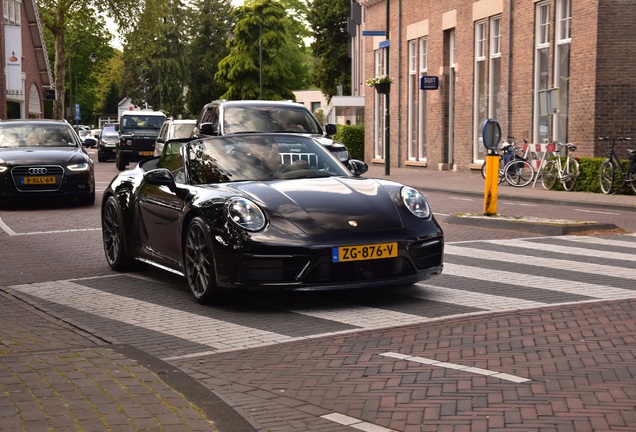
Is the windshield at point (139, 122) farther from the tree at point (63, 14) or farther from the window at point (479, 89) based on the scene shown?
the tree at point (63, 14)

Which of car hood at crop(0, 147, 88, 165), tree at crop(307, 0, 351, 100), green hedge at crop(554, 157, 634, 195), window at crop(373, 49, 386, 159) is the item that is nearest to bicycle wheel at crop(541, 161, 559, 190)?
green hedge at crop(554, 157, 634, 195)

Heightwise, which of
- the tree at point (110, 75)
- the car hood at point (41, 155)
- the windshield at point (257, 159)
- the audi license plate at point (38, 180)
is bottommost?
the audi license plate at point (38, 180)

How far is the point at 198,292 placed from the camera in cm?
852

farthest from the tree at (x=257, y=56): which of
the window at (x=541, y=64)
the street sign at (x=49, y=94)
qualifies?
the window at (x=541, y=64)

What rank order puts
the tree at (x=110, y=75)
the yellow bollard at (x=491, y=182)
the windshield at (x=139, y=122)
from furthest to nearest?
the tree at (x=110, y=75)
the windshield at (x=139, y=122)
the yellow bollard at (x=491, y=182)

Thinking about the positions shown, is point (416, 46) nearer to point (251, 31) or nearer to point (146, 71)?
point (251, 31)

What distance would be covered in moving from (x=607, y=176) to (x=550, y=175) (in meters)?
2.23

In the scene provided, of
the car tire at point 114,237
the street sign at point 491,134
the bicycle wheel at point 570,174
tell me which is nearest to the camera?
the car tire at point 114,237

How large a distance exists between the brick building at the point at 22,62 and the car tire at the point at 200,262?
4661cm

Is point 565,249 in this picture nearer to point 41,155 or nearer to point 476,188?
point 41,155

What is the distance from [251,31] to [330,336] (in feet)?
279

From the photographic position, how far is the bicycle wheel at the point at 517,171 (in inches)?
1011

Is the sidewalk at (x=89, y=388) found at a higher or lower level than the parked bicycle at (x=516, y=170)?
higher

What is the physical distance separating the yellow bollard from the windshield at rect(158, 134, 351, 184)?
601 cm
